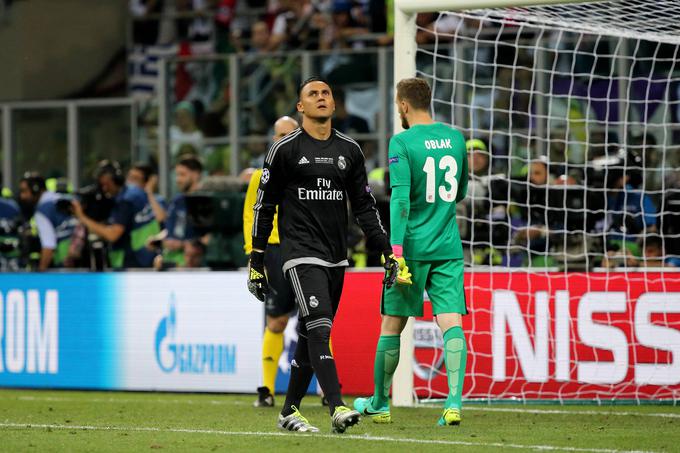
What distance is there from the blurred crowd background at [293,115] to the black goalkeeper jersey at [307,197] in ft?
Answer: 10.3

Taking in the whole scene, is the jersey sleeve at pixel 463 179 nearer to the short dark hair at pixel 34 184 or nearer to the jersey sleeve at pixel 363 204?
the jersey sleeve at pixel 363 204

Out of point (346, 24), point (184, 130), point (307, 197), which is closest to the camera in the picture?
point (307, 197)

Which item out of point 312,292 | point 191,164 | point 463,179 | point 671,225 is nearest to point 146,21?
point 191,164

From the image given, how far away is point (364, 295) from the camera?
11203 mm

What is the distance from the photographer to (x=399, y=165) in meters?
8.32

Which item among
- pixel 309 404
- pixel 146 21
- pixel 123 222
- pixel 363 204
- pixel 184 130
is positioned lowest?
pixel 309 404

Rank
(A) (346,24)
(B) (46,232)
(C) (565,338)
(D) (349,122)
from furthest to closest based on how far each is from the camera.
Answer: (A) (346,24) < (D) (349,122) < (B) (46,232) < (C) (565,338)

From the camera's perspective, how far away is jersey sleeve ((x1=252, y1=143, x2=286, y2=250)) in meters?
7.79

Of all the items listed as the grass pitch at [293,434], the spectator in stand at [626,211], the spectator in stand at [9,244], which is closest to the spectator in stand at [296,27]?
the spectator in stand at [9,244]

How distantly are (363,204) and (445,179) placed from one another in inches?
28.3

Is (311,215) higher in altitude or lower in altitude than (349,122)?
lower

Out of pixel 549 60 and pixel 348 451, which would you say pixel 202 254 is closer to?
pixel 549 60

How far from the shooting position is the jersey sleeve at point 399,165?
8305 millimetres

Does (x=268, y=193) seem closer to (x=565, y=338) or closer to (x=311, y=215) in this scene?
(x=311, y=215)
